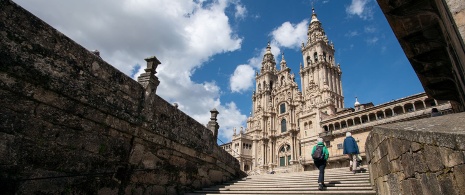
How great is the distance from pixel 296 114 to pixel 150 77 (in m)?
42.4

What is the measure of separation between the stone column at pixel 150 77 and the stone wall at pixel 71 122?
0.47ft

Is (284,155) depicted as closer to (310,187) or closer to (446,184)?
(310,187)

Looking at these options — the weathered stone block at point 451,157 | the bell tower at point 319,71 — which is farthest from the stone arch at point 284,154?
the weathered stone block at point 451,157

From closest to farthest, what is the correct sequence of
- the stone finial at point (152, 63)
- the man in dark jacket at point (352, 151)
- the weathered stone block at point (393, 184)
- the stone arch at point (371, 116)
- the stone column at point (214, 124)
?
1. the weathered stone block at point (393, 184)
2. the stone finial at point (152, 63)
3. the man in dark jacket at point (352, 151)
4. the stone column at point (214, 124)
5. the stone arch at point (371, 116)

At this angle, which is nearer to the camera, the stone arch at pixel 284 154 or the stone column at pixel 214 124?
the stone column at pixel 214 124

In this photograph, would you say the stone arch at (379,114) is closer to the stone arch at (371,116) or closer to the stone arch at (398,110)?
the stone arch at (371,116)

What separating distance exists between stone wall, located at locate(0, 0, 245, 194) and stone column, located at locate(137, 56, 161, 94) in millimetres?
144

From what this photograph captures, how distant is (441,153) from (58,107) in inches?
211

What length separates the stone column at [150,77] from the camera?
21.6 ft

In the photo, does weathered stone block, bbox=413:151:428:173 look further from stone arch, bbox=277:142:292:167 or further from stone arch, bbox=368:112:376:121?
stone arch, bbox=277:142:292:167

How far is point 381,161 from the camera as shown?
4.58 meters

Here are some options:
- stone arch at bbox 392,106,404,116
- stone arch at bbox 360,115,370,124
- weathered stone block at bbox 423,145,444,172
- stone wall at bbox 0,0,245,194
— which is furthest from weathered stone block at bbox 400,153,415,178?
stone arch at bbox 360,115,370,124

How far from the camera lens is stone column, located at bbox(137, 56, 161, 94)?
21.6 ft

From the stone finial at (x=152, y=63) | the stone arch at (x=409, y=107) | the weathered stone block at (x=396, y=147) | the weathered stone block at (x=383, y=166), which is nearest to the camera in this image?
the weathered stone block at (x=396, y=147)
